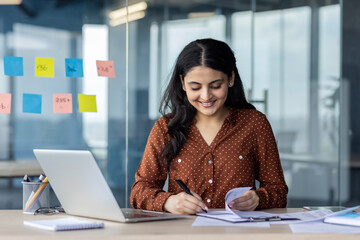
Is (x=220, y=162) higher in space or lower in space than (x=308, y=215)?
higher

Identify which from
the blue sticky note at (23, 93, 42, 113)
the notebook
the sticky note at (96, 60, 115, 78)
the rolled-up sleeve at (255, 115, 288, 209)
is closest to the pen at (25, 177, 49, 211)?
the notebook

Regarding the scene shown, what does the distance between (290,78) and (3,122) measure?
2.19 meters

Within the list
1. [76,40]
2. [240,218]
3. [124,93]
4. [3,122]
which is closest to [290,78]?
[124,93]

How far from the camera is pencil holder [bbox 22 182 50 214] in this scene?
172 cm

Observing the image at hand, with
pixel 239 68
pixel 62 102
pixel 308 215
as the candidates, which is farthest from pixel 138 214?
pixel 239 68

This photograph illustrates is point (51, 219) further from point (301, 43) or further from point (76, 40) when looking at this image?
point (301, 43)

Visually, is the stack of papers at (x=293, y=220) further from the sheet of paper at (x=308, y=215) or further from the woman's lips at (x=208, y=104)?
the woman's lips at (x=208, y=104)

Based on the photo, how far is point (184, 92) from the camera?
7.30 ft

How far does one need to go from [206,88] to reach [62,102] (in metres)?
2.28

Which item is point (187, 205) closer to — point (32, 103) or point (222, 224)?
point (222, 224)

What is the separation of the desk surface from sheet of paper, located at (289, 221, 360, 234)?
3 centimetres

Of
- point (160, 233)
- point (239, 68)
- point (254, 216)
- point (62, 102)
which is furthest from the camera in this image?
point (239, 68)

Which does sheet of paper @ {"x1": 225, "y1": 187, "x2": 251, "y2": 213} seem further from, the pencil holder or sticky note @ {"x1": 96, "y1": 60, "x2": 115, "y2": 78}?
sticky note @ {"x1": 96, "y1": 60, "x2": 115, "y2": 78}

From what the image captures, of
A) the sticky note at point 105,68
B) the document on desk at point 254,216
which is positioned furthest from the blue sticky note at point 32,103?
the document on desk at point 254,216
